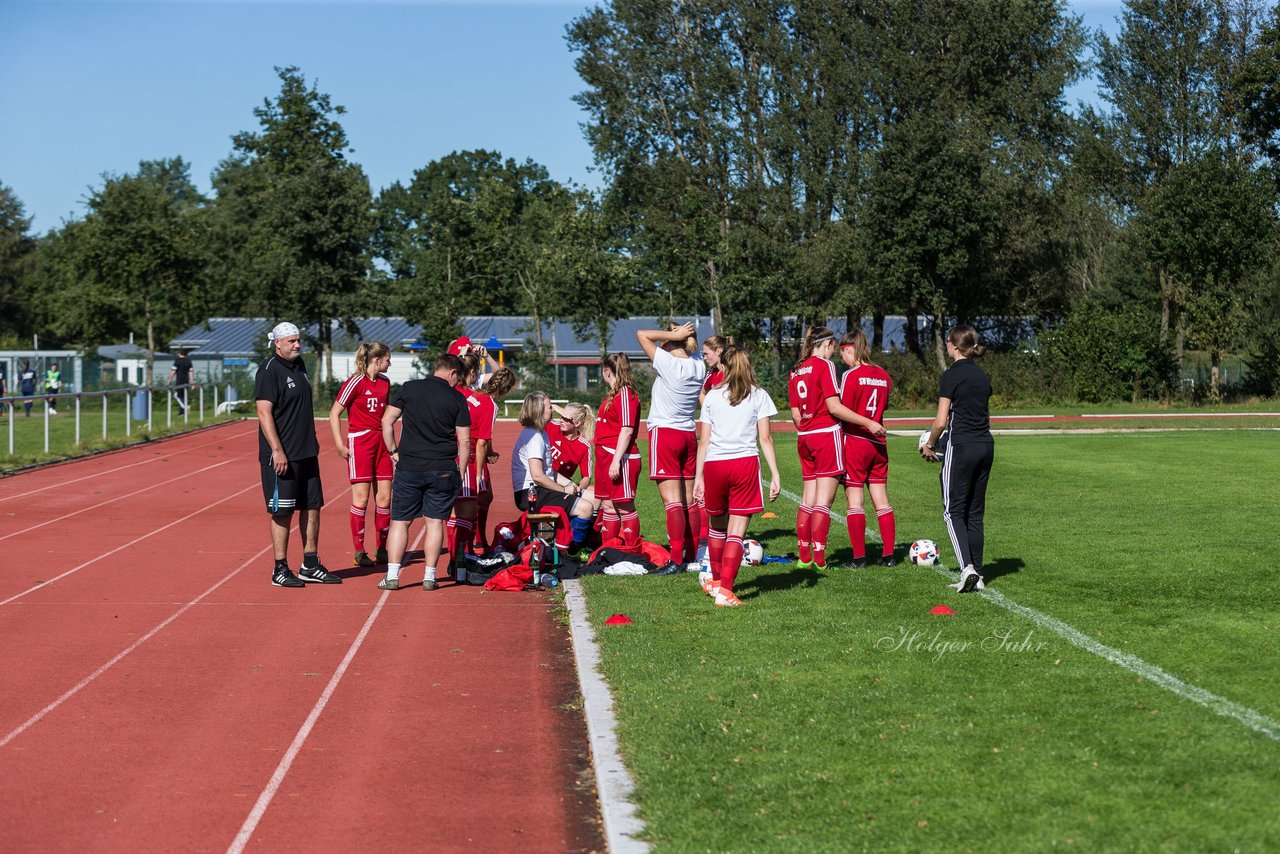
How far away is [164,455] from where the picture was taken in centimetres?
2541

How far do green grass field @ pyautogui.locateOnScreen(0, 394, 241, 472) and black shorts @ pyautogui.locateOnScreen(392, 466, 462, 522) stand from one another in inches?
539

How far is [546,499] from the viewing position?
1199cm

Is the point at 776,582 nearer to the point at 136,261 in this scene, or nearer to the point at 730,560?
the point at 730,560

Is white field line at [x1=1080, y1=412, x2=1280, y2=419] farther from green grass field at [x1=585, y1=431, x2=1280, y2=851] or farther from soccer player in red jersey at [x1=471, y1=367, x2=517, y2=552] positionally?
soccer player in red jersey at [x1=471, y1=367, x2=517, y2=552]

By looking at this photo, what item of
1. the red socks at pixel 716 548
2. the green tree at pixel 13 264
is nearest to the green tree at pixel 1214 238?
the red socks at pixel 716 548

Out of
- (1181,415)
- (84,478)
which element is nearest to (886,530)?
(84,478)

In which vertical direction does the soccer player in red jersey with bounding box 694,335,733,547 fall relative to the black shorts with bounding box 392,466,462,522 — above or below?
above

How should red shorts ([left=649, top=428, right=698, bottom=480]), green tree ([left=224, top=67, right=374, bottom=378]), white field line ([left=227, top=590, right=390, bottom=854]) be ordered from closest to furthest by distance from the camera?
white field line ([left=227, top=590, right=390, bottom=854]), red shorts ([left=649, top=428, right=698, bottom=480]), green tree ([left=224, top=67, right=374, bottom=378])

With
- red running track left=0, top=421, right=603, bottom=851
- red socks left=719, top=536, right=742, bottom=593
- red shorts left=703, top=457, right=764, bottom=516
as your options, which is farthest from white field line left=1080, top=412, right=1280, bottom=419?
red shorts left=703, top=457, right=764, bottom=516

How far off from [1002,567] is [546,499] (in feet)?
13.2

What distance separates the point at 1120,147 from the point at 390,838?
48767 mm

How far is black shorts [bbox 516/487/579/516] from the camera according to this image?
11883 mm

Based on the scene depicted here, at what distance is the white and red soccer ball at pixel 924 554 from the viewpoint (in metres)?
10.8

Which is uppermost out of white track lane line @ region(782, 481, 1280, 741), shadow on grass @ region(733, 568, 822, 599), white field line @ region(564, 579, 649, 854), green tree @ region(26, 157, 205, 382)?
green tree @ region(26, 157, 205, 382)
